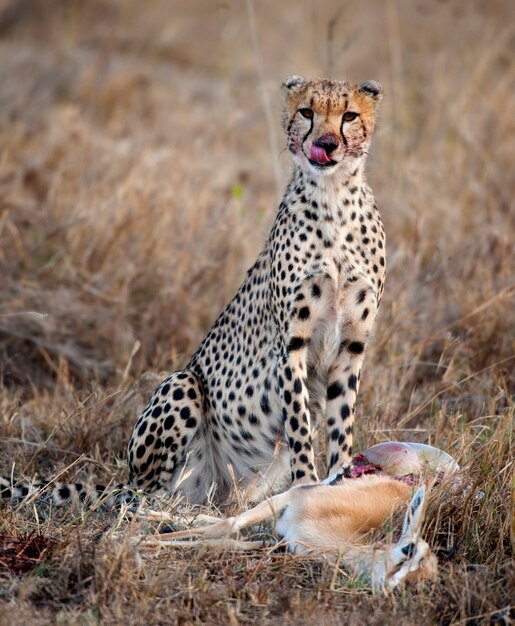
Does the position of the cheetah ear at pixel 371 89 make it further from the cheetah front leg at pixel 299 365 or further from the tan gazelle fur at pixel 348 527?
the tan gazelle fur at pixel 348 527

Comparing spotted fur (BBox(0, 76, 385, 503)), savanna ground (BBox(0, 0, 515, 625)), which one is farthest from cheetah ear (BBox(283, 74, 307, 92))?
savanna ground (BBox(0, 0, 515, 625))

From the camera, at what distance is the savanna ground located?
2500 millimetres

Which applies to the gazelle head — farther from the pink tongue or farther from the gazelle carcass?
the pink tongue

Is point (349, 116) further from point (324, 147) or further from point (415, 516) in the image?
point (415, 516)

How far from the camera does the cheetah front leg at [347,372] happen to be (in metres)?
3.31

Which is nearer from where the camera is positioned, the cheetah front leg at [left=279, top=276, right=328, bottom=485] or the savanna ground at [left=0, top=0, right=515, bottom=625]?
the savanna ground at [left=0, top=0, right=515, bottom=625]

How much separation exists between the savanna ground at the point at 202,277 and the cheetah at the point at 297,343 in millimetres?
248

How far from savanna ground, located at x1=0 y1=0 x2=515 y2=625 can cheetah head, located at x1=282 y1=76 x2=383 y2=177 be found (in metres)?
0.84

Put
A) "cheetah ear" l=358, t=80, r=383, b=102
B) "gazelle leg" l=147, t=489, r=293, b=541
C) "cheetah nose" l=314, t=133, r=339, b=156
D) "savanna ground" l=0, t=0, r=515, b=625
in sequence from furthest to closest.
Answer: "cheetah ear" l=358, t=80, r=383, b=102, "cheetah nose" l=314, t=133, r=339, b=156, "gazelle leg" l=147, t=489, r=293, b=541, "savanna ground" l=0, t=0, r=515, b=625

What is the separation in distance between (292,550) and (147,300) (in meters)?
2.51

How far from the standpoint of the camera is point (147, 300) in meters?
5.04

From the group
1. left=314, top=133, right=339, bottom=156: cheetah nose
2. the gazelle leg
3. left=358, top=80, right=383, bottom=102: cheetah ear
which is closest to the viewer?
the gazelle leg

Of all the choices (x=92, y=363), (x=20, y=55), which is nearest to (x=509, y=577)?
(x=92, y=363)

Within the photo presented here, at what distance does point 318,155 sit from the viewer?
322 centimetres
